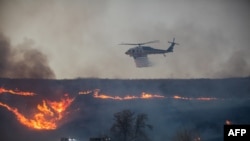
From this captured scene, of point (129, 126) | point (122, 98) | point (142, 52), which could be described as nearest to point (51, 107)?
point (122, 98)

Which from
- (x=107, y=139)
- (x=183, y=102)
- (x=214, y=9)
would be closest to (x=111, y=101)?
(x=107, y=139)

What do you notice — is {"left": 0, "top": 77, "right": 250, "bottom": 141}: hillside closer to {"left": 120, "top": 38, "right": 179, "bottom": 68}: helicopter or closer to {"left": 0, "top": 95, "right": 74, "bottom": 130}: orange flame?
{"left": 0, "top": 95, "right": 74, "bottom": 130}: orange flame

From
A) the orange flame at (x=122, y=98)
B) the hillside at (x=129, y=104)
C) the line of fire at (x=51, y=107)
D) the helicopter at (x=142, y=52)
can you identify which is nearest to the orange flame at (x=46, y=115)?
the line of fire at (x=51, y=107)

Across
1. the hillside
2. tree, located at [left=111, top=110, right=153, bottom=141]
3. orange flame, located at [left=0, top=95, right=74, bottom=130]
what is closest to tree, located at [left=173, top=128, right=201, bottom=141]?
the hillside

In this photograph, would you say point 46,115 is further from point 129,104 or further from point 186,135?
point 186,135

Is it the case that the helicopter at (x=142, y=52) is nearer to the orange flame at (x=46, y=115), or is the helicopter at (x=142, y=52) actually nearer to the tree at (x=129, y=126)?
the tree at (x=129, y=126)

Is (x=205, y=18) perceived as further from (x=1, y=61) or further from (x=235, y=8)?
(x=1, y=61)

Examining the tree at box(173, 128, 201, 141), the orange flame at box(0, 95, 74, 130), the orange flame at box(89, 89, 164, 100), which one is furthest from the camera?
the orange flame at box(89, 89, 164, 100)
